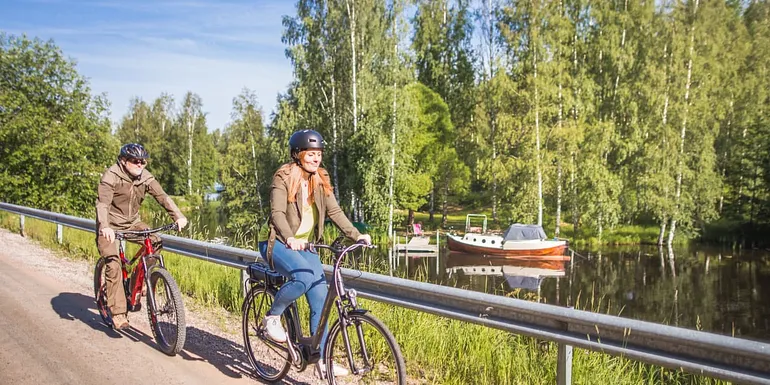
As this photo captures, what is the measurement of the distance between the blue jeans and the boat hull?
2730cm

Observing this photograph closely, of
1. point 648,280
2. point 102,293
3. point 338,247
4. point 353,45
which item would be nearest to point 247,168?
point 353,45

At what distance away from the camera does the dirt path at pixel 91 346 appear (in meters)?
4.33

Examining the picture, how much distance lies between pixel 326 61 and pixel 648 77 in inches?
725

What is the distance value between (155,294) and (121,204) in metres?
1.08

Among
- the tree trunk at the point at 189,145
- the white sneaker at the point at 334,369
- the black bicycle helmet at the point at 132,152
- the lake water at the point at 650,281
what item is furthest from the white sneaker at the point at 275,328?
the tree trunk at the point at 189,145

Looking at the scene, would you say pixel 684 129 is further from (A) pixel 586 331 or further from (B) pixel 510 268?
(A) pixel 586 331

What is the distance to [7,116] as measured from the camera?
61.6 feet

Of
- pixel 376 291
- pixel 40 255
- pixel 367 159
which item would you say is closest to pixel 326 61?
pixel 367 159

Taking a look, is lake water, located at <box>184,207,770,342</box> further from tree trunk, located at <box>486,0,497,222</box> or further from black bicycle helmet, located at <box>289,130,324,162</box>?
black bicycle helmet, located at <box>289,130,324,162</box>

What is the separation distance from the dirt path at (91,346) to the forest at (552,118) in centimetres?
2375

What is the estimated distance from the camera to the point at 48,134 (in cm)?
1866

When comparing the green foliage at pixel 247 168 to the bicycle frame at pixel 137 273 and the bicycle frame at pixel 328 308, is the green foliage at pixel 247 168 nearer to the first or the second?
the bicycle frame at pixel 137 273

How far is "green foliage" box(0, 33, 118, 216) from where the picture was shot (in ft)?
59.3

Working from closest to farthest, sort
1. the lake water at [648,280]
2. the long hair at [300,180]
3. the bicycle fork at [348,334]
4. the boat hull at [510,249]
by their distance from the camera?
the bicycle fork at [348,334]
the long hair at [300,180]
the lake water at [648,280]
the boat hull at [510,249]
